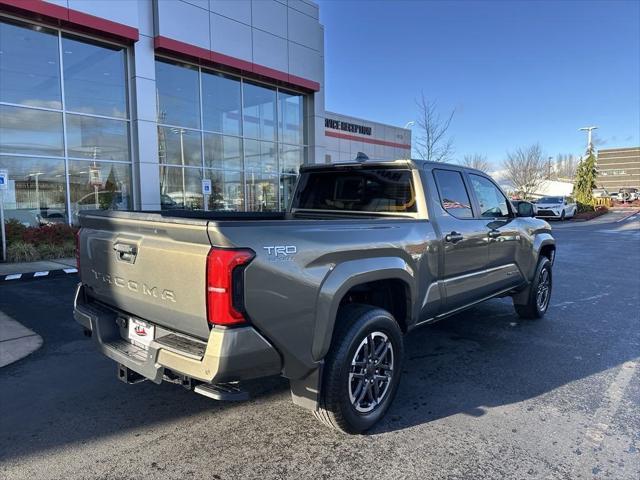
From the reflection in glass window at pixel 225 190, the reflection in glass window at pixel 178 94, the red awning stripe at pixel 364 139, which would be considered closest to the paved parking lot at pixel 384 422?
the reflection in glass window at pixel 178 94

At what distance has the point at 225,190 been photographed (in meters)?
A: 18.2

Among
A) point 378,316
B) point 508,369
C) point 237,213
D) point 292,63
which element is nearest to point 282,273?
point 378,316

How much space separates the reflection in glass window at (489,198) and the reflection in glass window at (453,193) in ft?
1.04

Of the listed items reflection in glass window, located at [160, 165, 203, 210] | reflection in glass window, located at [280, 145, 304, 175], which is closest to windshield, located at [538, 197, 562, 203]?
reflection in glass window, located at [280, 145, 304, 175]

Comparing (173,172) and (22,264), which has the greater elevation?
(173,172)

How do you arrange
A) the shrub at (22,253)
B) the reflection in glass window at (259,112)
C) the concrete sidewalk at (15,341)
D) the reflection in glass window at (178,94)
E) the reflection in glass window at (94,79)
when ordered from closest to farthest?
the concrete sidewalk at (15,341) → the shrub at (22,253) → the reflection in glass window at (94,79) → the reflection in glass window at (178,94) → the reflection in glass window at (259,112)

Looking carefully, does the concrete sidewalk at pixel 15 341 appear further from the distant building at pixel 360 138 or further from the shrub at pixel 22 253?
the distant building at pixel 360 138

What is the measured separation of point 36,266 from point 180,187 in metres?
6.56

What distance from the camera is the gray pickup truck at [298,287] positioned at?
2.50 metres

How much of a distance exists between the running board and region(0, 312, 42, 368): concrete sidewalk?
9.76 feet

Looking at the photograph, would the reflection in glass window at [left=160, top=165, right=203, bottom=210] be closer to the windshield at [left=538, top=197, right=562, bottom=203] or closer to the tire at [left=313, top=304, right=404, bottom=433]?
the tire at [left=313, top=304, right=404, bottom=433]

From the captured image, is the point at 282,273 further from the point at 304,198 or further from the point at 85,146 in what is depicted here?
the point at 85,146

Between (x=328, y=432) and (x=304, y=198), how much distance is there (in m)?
2.54

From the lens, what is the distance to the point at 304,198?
198 inches
